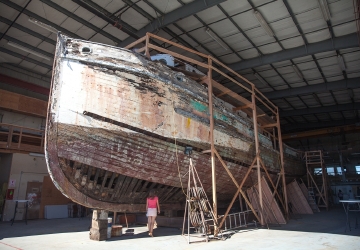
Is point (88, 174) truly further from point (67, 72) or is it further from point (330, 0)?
point (330, 0)

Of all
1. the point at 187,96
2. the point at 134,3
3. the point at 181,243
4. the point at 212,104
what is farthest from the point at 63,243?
the point at 134,3

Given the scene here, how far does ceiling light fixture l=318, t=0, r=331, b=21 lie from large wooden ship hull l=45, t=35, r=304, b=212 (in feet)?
18.2

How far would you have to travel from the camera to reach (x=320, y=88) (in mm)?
15914

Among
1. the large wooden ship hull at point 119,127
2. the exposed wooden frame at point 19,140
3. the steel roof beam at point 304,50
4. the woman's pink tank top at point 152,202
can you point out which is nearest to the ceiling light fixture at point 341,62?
the steel roof beam at point 304,50

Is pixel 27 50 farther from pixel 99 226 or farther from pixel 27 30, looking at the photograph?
pixel 99 226

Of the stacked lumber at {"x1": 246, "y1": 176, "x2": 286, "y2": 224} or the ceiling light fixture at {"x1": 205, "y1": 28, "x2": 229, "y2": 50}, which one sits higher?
the ceiling light fixture at {"x1": 205, "y1": 28, "x2": 229, "y2": 50}

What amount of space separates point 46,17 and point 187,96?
282 inches

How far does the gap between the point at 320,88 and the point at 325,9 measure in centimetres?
755

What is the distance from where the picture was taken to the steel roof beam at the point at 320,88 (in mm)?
15047

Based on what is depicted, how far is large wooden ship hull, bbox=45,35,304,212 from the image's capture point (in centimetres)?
546

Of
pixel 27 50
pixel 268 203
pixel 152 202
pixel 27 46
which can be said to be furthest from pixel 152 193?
pixel 27 46

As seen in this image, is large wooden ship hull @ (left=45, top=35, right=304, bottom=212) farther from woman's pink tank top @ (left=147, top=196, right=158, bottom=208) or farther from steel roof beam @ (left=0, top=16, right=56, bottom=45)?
steel roof beam @ (left=0, top=16, right=56, bottom=45)

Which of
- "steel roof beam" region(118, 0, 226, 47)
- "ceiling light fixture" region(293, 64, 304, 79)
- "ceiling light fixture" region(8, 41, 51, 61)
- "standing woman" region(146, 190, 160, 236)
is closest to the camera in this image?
"standing woman" region(146, 190, 160, 236)

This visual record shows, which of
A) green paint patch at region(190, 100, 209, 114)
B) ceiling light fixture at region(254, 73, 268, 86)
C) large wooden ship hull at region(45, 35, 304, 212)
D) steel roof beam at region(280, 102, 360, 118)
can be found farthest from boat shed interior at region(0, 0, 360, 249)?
steel roof beam at region(280, 102, 360, 118)
